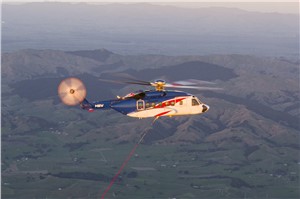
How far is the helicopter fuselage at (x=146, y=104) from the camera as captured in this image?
9762cm

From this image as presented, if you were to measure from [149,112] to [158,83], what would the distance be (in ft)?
15.2

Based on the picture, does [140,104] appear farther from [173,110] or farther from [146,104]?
[173,110]

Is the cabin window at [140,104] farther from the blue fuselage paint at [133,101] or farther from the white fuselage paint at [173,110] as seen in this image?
the white fuselage paint at [173,110]

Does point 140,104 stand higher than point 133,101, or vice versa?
point 133,101

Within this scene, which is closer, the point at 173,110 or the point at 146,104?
the point at 146,104

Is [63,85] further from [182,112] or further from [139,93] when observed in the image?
[182,112]

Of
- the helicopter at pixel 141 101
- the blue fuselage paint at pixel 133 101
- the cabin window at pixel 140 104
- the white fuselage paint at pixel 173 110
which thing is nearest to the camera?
the helicopter at pixel 141 101

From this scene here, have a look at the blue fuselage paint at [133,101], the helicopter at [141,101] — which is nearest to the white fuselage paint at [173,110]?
the helicopter at [141,101]

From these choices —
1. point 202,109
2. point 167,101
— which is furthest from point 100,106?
point 202,109

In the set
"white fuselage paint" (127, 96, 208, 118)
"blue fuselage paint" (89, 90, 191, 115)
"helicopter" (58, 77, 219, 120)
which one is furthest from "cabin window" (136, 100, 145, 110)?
"white fuselage paint" (127, 96, 208, 118)

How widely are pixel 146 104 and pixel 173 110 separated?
4.95m

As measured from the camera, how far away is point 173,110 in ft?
331

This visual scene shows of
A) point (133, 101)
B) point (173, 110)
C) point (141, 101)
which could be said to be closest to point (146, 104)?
point (141, 101)

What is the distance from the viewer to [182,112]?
103 meters
